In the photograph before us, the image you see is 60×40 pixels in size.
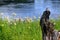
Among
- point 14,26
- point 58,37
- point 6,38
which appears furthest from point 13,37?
point 58,37

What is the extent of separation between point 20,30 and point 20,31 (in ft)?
0.23

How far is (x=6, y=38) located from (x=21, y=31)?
2.13 feet

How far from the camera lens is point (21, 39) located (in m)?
5.53

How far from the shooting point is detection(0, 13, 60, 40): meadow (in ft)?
17.7

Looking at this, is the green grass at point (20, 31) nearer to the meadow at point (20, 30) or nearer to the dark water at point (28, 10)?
the meadow at point (20, 30)

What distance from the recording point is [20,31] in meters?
5.87

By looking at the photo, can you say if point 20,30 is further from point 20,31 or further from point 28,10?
point 28,10

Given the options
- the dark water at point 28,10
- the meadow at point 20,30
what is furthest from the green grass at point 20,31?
the dark water at point 28,10

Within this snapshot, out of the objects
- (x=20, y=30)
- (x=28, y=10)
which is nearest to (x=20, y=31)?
(x=20, y=30)

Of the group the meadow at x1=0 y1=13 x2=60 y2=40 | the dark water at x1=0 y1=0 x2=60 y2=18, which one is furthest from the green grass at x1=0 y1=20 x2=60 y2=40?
the dark water at x1=0 y1=0 x2=60 y2=18

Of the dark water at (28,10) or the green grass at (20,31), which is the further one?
the dark water at (28,10)

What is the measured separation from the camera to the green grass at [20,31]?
5395 mm

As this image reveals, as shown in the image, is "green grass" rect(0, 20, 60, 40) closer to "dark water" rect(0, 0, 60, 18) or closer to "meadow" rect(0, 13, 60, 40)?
"meadow" rect(0, 13, 60, 40)

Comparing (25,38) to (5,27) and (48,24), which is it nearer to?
(5,27)
